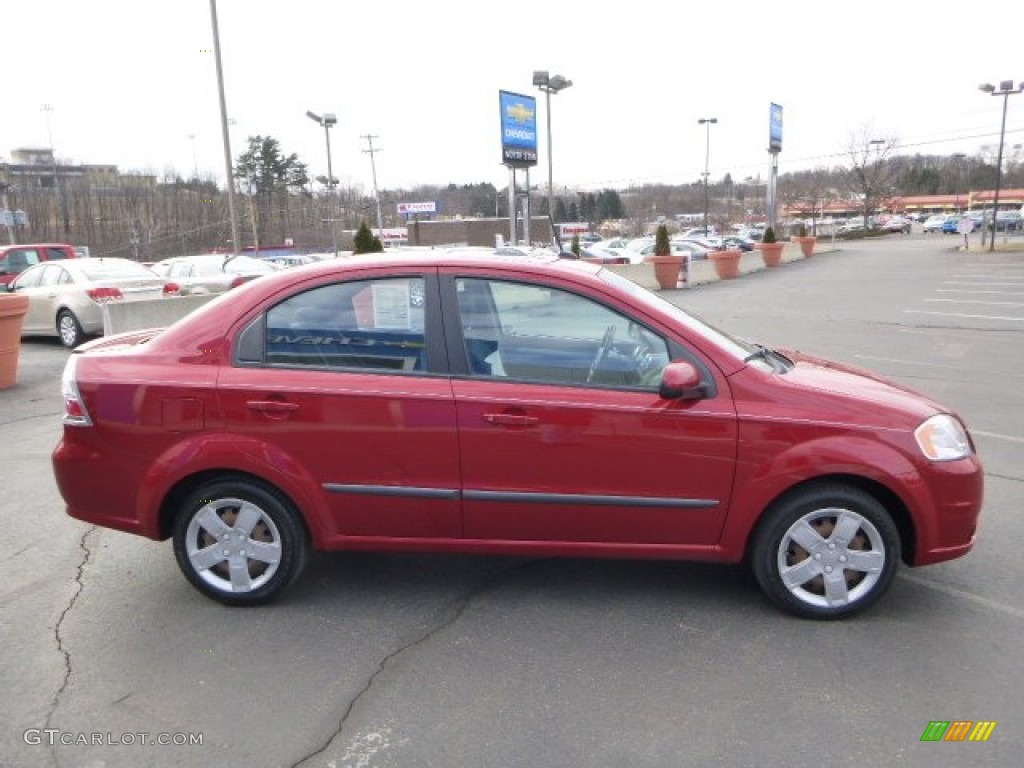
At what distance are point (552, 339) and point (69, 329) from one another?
11.3m

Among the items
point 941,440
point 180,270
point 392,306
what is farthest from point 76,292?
point 941,440

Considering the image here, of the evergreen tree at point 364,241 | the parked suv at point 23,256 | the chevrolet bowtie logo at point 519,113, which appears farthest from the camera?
the chevrolet bowtie logo at point 519,113

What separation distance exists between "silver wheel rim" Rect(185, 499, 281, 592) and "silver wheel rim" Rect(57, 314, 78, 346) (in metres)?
10.2

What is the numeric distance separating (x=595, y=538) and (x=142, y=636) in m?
2.08

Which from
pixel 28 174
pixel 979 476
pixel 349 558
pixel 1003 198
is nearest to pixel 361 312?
→ pixel 349 558

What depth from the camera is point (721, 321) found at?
15070 mm

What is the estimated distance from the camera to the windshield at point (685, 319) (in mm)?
3643

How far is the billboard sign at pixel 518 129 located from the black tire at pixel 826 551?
22.0 metres

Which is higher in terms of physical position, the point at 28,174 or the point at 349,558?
the point at 28,174

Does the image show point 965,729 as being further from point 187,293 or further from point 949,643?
point 187,293

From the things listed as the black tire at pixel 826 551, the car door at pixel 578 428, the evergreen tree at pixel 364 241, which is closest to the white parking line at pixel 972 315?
the evergreen tree at pixel 364 241

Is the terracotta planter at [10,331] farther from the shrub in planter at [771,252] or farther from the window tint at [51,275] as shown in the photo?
the shrub in planter at [771,252]

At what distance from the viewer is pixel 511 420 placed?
3.46 m

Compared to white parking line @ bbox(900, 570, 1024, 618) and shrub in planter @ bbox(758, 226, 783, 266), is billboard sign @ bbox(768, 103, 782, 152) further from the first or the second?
white parking line @ bbox(900, 570, 1024, 618)
